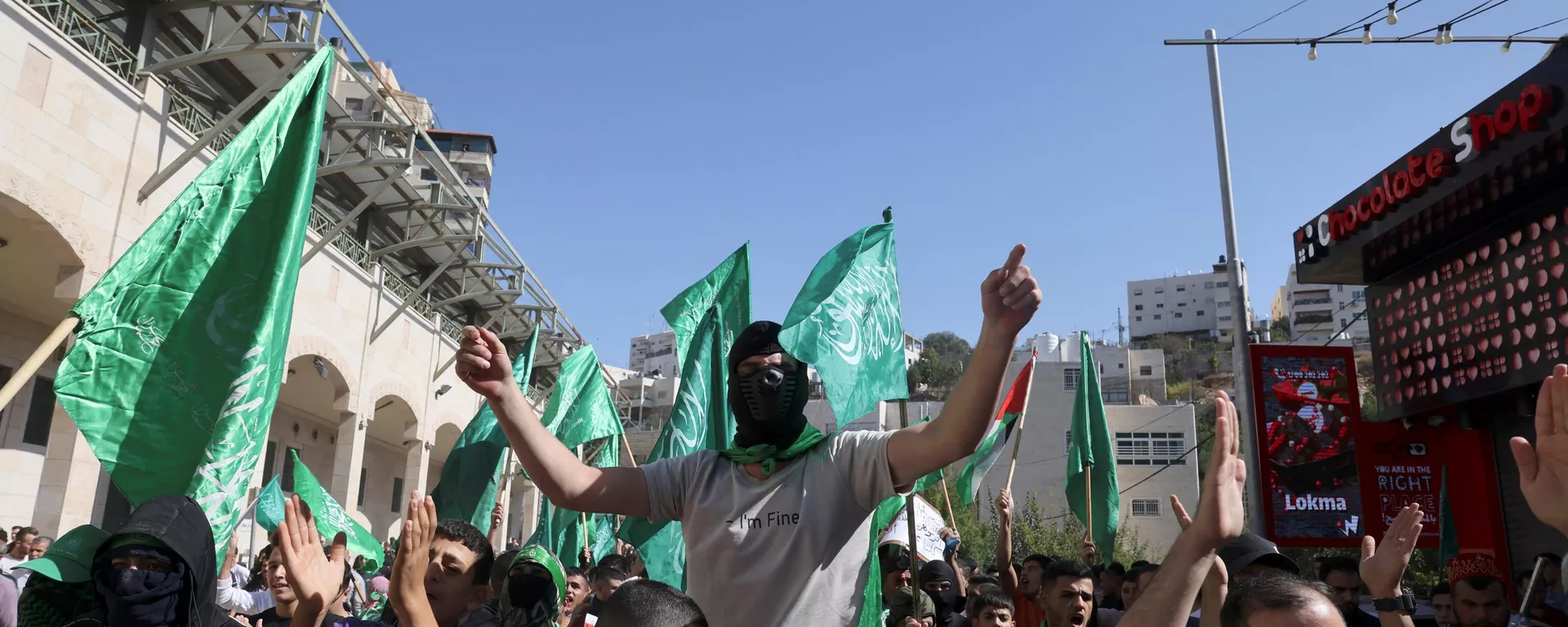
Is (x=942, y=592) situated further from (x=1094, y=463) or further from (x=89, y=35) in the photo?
(x=89, y=35)

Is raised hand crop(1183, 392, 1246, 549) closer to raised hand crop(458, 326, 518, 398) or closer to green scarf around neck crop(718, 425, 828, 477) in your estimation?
green scarf around neck crop(718, 425, 828, 477)

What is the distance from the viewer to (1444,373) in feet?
34.2

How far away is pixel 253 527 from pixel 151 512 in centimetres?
1563

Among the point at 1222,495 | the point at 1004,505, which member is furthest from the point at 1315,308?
the point at 1222,495

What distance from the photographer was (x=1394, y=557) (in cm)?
364

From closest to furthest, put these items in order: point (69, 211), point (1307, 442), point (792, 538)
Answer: point (792, 538) → point (1307, 442) → point (69, 211)

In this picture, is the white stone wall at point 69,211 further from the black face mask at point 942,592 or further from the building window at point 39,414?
the black face mask at point 942,592

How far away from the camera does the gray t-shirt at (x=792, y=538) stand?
8.86ft

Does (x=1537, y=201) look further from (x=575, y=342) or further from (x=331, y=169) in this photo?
(x=575, y=342)

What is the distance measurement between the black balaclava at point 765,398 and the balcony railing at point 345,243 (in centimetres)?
1939

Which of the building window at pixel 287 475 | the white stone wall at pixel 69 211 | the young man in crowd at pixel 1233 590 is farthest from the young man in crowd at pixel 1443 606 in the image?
the building window at pixel 287 475

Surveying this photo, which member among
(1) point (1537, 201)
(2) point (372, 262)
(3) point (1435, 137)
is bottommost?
(1) point (1537, 201)

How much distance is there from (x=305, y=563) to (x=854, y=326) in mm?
3247

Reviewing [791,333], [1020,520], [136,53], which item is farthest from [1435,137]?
[1020,520]
